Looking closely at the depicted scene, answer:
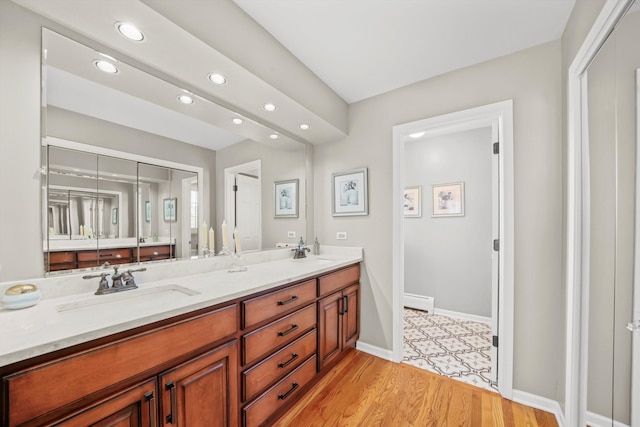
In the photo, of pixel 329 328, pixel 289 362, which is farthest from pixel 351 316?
pixel 289 362

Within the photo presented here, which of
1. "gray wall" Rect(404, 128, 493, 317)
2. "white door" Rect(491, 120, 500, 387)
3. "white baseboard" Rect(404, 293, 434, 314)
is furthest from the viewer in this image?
"white baseboard" Rect(404, 293, 434, 314)

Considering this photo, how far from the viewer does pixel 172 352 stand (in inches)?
41.0

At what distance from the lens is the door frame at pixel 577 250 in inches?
54.0

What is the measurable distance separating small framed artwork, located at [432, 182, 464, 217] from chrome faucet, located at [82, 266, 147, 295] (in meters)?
3.37

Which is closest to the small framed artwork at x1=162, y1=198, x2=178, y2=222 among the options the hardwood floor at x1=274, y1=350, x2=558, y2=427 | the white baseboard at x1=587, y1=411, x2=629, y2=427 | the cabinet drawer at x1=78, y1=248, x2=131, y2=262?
the cabinet drawer at x1=78, y1=248, x2=131, y2=262

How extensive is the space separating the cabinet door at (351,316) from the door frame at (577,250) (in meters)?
1.46

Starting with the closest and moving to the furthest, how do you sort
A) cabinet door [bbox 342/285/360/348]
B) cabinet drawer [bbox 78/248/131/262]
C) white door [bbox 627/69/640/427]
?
white door [bbox 627/69/640/427], cabinet drawer [bbox 78/248/131/262], cabinet door [bbox 342/285/360/348]

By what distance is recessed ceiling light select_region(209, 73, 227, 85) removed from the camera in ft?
5.18

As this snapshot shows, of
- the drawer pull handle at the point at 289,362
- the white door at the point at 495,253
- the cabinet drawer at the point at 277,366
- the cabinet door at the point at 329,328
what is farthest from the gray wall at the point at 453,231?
the drawer pull handle at the point at 289,362

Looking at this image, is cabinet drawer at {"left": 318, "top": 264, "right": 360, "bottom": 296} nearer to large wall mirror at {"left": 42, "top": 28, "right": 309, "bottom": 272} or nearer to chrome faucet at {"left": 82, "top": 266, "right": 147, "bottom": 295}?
large wall mirror at {"left": 42, "top": 28, "right": 309, "bottom": 272}

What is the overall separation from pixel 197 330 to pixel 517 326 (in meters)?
2.10

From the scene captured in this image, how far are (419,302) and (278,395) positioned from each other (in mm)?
2567

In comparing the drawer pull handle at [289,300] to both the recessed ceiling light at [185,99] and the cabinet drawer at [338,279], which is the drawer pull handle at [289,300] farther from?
the recessed ceiling light at [185,99]

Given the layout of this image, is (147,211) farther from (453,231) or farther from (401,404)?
(453,231)
